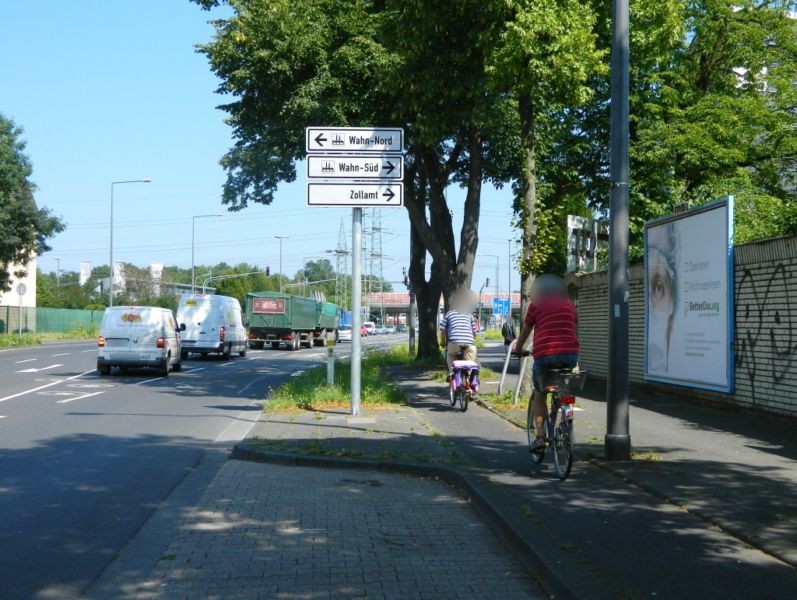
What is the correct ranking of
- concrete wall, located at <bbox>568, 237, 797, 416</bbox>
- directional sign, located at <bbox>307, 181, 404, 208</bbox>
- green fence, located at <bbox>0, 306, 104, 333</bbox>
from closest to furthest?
concrete wall, located at <bbox>568, 237, 797, 416</bbox>
directional sign, located at <bbox>307, 181, 404, 208</bbox>
green fence, located at <bbox>0, 306, 104, 333</bbox>

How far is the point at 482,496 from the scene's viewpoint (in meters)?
7.54

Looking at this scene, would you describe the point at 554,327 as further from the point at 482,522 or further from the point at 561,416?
the point at 482,522

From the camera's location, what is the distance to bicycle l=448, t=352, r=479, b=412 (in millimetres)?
15008

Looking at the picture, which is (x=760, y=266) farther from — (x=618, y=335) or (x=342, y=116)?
(x=342, y=116)

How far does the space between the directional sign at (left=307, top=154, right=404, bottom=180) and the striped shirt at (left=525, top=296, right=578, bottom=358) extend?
17.5 feet

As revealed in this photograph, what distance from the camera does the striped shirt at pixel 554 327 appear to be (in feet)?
28.6

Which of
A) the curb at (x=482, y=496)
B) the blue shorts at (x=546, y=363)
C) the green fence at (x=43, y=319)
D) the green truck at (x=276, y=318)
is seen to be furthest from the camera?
the green fence at (x=43, y=319)

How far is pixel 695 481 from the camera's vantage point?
806 centimetres

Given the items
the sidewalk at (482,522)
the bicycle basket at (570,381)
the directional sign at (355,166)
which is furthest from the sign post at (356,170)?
the bicycle basket at (570,381)

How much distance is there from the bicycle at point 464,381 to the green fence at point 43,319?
137 feet

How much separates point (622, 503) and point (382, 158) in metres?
7.68

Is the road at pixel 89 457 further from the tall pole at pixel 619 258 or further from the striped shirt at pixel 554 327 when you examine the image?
the tall pole at pixel 619 258

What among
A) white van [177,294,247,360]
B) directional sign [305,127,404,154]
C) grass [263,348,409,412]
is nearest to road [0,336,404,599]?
grass [263,348,409,412]

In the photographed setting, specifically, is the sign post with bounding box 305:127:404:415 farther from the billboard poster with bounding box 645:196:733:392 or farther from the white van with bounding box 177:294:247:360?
the white van with bounding box 177:294:247:360
